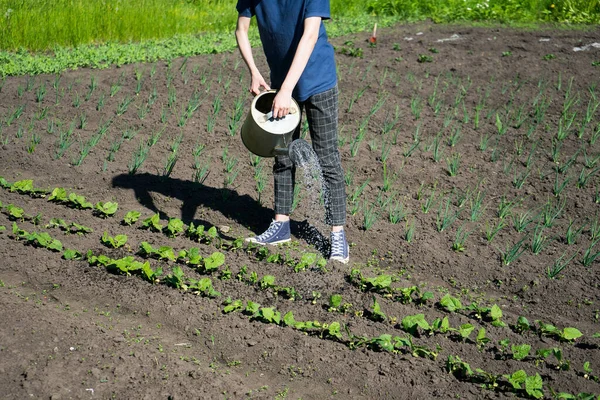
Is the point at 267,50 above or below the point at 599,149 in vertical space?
above

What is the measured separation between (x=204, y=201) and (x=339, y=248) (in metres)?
1.04

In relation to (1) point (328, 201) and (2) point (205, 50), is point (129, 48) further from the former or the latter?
(1) point (328, 201)

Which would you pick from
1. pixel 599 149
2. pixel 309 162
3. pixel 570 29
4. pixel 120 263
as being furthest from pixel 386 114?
pixel 570 29

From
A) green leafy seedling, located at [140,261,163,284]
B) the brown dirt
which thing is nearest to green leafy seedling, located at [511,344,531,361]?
the brown dirt

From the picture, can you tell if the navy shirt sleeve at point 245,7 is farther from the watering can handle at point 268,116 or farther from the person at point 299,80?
the watering can handle at point 268,116

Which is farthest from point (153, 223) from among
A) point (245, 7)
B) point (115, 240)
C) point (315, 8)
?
point (315, 8)

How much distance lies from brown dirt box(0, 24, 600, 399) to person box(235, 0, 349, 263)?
0.84ft

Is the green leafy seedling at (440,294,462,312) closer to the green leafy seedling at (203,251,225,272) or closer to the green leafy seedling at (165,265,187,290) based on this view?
the green leafy seedling at (203,251,225,272)

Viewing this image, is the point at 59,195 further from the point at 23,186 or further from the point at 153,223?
the point at 153,223

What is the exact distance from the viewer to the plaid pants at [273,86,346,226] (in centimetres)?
350

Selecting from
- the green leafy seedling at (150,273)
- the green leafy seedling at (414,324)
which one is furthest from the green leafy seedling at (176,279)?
the green leafy seedling at (414,324)

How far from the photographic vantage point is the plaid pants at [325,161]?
138 inches

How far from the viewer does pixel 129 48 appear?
277 inches

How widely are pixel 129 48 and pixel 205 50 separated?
74 cm
